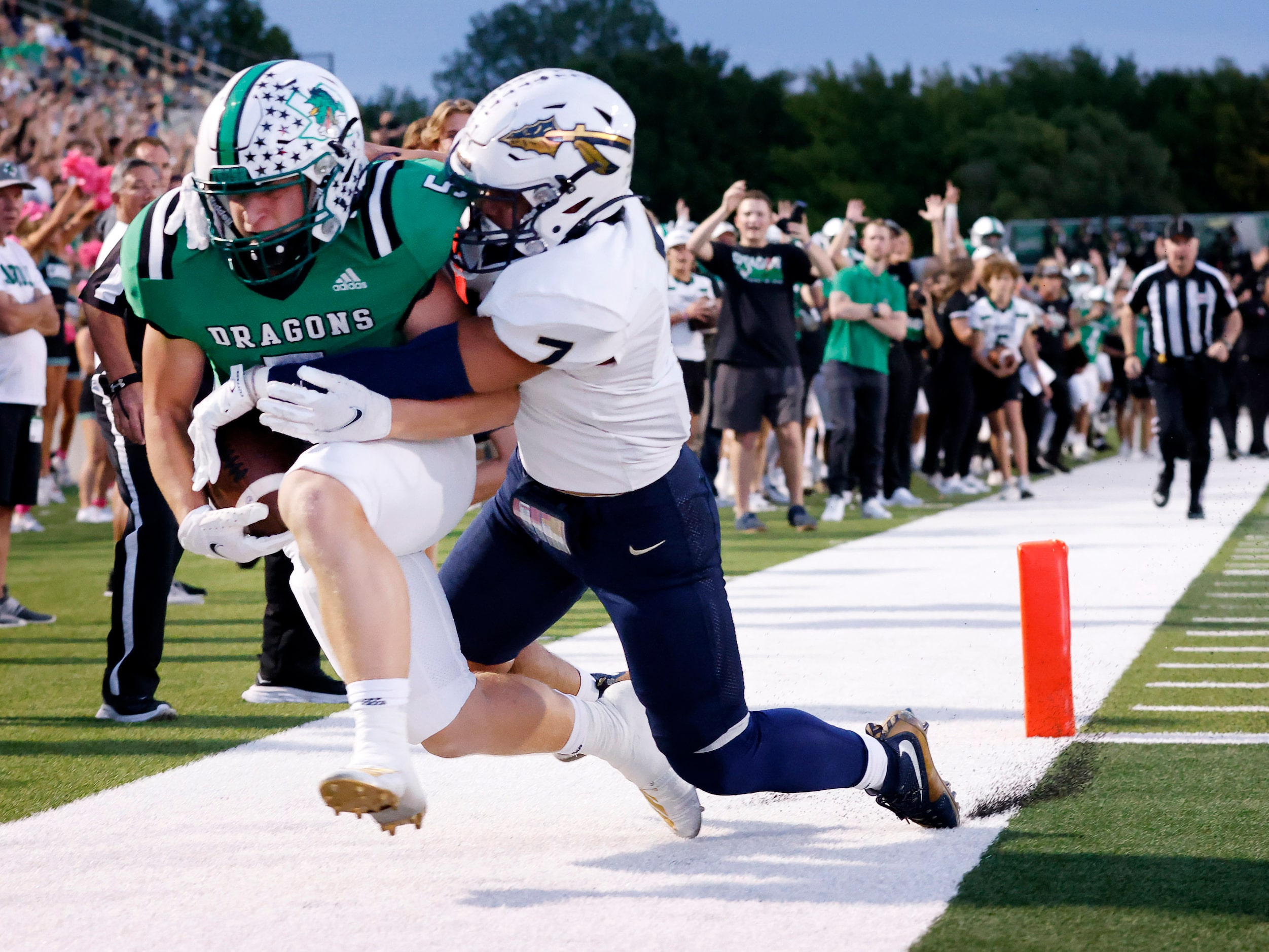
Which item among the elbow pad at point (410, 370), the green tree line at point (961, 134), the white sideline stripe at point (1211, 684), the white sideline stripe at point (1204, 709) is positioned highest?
the green tree line at point (961, 134)

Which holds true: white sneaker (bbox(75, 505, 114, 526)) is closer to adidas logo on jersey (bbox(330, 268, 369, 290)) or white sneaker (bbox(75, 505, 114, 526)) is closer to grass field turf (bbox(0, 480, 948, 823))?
grass field turf (bbox(0, 480, 948, 823))

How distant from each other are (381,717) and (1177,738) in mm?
2374

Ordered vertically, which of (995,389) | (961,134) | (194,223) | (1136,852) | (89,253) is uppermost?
(961,134)

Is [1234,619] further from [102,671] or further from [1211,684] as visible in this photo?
[102,671]

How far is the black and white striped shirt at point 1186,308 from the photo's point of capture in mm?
10078

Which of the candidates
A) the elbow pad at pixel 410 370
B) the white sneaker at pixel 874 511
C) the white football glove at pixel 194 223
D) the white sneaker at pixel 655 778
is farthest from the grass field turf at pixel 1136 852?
the white sneaker at pixel 874 511

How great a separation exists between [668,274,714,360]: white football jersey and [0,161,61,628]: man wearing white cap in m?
4.39

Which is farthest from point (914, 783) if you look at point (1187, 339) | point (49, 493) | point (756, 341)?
point (49, 493)

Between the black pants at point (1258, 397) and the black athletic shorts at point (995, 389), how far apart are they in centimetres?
565

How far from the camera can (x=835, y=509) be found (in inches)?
420

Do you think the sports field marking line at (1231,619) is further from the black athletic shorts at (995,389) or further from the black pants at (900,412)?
the black athletic shorts at (995,389)

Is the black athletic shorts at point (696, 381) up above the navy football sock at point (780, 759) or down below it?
above

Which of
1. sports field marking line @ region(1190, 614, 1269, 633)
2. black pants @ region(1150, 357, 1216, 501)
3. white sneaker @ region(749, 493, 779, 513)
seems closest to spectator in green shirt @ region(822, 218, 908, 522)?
white sneaker @ region(749, 493, 779, 513)

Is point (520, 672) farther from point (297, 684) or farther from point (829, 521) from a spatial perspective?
point (829, 521)
